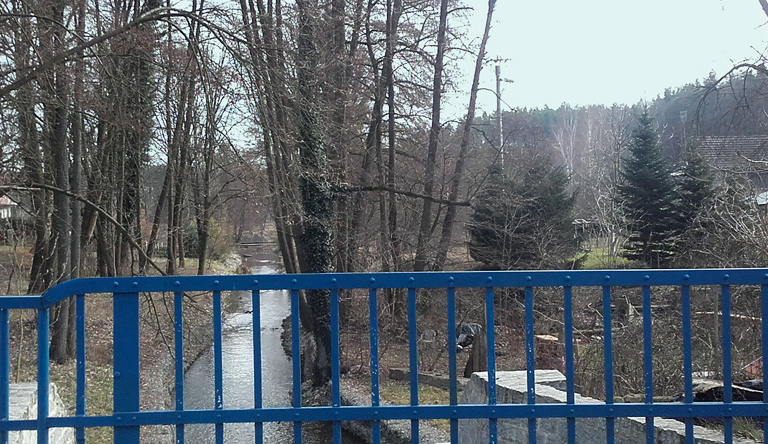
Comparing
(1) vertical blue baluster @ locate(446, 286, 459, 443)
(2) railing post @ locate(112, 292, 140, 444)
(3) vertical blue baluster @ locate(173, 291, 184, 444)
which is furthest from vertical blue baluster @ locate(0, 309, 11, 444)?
(1) vertical blue baluster @ locate(446, 286, 459, 443)

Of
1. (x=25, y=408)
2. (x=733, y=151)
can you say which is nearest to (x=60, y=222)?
(x=25, y=408)

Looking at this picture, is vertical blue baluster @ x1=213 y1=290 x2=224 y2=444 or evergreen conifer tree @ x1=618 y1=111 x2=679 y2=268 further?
evergreen conifer tree @ x1=618 y1=111 x2=679 y2=268

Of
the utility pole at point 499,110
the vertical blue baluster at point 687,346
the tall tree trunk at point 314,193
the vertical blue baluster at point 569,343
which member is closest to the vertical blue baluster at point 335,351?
the vertical blue baluster at point 569,343

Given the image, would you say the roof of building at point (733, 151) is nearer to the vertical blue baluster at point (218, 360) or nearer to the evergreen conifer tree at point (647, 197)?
the evergreen conifer tree at point (647, 197)

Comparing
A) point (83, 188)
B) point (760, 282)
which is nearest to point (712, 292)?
point (760, 282)

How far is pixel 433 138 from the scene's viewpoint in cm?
2033

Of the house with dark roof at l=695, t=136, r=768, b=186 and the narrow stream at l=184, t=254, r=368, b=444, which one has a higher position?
the house with dark roof at l=695, t=136, r=768, b=186

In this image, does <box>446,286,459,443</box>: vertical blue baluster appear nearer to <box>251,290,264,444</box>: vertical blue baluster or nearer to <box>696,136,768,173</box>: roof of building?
<box>251,290,264,444</box>: vertical blue baluster

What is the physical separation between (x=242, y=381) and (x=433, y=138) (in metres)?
9.03

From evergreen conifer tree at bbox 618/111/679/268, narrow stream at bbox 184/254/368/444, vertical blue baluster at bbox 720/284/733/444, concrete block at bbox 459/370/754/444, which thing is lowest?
narrow stream at bbox 184/254/368/444

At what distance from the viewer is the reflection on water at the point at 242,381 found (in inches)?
497

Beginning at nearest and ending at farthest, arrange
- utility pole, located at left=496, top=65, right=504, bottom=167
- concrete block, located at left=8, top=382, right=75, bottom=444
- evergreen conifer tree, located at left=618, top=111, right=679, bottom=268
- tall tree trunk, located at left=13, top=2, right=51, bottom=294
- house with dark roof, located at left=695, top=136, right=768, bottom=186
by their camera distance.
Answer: concrete block, located at left=8, top=382, right=75, bottom=444 → tall tree trunk, located at left=13, top=2, right=51, bottom=294 → house with dark roof, located at left=695, top=136, right=768, bottom=186 → utility pole, located at left=496, top=65, right=504, bottom=167 → evergreen conifer tree, located at left=618, top=111, right=679, bottom=268

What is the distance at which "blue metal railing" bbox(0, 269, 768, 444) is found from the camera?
2.89 m

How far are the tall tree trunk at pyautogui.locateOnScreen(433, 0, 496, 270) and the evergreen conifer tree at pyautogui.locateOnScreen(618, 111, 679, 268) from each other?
17.5ft
